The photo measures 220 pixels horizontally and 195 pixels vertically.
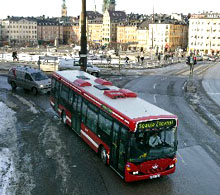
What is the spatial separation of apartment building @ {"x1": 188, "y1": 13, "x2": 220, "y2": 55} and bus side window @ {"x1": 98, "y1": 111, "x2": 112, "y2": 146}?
417 ft

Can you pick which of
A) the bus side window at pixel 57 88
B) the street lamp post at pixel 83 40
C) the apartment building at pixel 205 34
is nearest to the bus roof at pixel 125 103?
the bus side window at pixel 57 88

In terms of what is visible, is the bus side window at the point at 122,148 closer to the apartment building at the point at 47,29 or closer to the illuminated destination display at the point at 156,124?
the illuminated destination display at the point at 156,124

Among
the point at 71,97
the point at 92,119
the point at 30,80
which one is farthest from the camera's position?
the point at 30,80

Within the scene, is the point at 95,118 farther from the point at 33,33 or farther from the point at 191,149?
the point at 33,33

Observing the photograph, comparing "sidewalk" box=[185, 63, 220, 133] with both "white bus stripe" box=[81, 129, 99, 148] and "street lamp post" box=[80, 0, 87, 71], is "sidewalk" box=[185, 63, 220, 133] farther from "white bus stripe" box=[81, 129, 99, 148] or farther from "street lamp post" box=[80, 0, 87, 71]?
"street lamp post" box=[80, 0, 87, 71]

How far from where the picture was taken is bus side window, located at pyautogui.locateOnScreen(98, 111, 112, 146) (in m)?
12.4

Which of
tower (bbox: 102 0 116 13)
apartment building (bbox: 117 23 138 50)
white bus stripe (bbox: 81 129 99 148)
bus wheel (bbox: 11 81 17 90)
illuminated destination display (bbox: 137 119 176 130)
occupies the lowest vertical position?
white bus stripe (bbox: 81 129 99 148)

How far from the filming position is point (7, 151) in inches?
570

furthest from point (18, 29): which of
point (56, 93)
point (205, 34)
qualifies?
point (56, 93)

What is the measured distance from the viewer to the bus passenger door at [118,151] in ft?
37.2

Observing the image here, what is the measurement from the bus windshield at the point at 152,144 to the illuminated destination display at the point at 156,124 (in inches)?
5.1

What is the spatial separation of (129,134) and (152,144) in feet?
2.79

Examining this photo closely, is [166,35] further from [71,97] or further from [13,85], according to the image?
[71,97]

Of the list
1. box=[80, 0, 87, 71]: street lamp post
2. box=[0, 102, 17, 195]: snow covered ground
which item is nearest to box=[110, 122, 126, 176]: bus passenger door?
box=[0, 102, 17, 195]: snow covered ground
